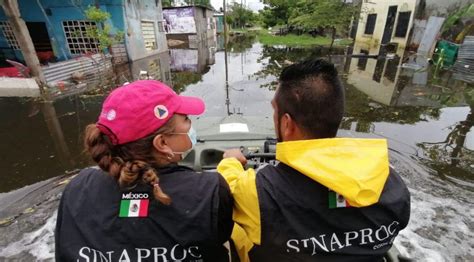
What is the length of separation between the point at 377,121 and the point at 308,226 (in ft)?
19.6

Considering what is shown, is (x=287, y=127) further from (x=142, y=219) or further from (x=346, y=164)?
(x=142, y=219)

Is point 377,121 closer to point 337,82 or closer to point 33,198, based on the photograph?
point 337,82

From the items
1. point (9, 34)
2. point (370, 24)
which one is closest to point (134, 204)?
point (9, 34)

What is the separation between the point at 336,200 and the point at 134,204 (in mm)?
791

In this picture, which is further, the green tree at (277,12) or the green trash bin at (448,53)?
the green tree at (277,12)

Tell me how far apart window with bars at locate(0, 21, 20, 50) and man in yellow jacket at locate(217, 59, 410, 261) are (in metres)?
16.6

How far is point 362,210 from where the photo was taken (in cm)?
121

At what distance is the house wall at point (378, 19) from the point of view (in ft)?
59.9

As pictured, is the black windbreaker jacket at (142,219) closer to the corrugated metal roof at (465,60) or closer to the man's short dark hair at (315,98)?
the man's short dark hair at (315,98)

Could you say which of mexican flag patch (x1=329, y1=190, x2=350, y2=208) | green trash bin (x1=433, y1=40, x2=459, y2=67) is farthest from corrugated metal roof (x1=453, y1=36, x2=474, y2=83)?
mexican flag patch (x1=329, y1=190, x2=350, y2=208)

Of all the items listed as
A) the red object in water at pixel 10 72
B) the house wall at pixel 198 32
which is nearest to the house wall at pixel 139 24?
the house wall at pixel 198 32

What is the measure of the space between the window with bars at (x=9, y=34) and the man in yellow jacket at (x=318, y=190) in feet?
54.5

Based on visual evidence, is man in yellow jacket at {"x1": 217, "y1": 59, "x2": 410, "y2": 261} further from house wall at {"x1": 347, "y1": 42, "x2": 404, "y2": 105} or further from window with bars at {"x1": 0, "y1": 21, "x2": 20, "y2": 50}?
window with bars at {"x1": 0, "y1": 21, "x2": 20, "y2": 50}

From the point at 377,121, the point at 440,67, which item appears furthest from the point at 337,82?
the point at 440,67
